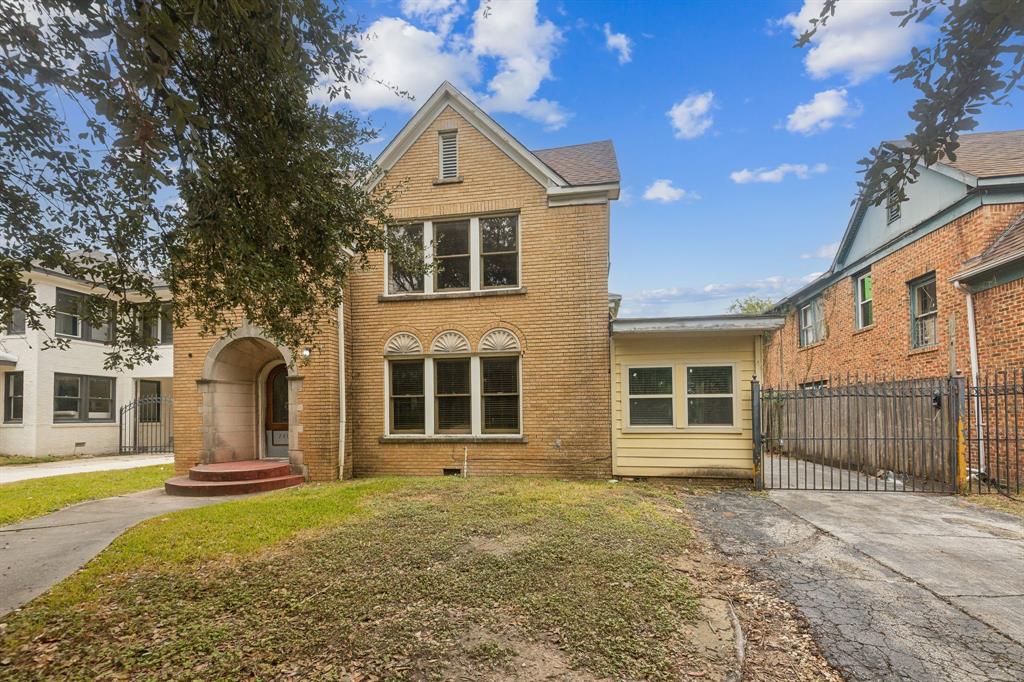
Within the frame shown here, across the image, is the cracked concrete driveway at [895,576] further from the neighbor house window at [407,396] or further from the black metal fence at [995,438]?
the neighbor house window at [407,396]

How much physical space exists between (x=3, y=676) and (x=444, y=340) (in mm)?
8218

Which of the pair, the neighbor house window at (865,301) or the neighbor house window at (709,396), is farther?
the neighbor house window at (865,301)

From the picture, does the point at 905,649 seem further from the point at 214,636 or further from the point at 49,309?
the point at 49,309

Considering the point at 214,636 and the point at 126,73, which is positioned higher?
the point at 126,73

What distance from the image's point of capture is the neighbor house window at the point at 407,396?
11070 mm

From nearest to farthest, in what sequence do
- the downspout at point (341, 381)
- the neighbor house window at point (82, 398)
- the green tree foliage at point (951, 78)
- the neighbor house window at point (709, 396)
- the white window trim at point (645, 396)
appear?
the green tree foliage at point (951, 78)
the neighbor house window at point (709, 396)
the white window trim at point (645, 396)
the downspout at point (341, 381)
the neighbor house window at point (82, 398)

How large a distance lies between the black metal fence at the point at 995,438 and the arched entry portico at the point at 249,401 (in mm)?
13092

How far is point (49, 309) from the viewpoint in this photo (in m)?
4.97

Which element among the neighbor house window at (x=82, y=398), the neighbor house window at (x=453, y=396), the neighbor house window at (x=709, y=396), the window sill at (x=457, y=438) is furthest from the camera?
the neighbor house window at (x=82, y=398)

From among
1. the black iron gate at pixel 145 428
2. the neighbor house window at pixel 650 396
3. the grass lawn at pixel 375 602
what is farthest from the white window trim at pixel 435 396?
the black iron gate at pixel 145 428

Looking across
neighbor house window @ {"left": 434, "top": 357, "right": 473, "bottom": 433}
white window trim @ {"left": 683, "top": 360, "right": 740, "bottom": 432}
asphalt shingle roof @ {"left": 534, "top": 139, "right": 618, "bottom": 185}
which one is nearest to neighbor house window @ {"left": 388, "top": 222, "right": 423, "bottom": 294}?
neighbor house window @ {"left": 434, "top": 357, "right": 473, "bottom": 433}

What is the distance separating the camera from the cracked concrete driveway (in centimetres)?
331

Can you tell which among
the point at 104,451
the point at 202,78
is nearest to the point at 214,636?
the point at 202,78

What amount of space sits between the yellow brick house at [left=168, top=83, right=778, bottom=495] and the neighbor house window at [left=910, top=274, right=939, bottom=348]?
5.01m
